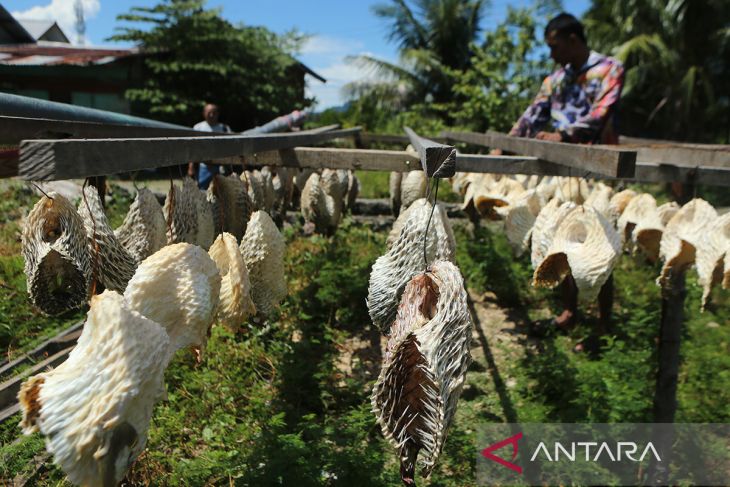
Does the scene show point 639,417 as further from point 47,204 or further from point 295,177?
point 295,177

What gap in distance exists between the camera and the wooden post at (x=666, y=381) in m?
2.89

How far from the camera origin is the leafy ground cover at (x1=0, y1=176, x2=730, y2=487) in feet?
9.11

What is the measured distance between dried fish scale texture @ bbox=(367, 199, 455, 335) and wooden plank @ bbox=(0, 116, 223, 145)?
1.17 m

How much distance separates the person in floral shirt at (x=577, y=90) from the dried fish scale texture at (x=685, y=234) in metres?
0.97

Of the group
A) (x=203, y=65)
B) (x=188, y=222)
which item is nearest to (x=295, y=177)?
(x=188, y=222)

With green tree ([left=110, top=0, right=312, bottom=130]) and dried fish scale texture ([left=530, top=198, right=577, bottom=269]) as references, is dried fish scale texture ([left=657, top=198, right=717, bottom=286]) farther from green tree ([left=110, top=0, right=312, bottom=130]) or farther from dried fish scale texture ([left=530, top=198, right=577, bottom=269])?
green tree ([left=110, top=0, right=312, bottom=130])

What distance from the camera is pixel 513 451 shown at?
3270mm

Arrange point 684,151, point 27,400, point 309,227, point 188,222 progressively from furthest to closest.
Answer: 1. point 309,227
2. point 684,151
3. point 188,222
4. point 27,400

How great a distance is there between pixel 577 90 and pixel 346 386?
9.32 feet

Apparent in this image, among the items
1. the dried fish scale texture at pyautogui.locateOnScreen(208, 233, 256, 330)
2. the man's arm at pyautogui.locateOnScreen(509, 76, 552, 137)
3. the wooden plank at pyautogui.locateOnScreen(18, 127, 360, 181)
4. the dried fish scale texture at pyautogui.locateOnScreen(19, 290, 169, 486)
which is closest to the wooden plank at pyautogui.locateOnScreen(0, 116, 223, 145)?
the wooden plank at pyautogui.locateOnScreen(18, 127, 360, 181)

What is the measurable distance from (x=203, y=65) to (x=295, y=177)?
441 inches

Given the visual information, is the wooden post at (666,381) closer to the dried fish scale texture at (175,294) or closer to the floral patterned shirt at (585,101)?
the floral patterned shirt at (585,101)

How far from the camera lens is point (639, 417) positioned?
3.37 m

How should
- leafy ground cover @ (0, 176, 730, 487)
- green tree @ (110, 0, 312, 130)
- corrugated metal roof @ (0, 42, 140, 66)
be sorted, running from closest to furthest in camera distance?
1. leafy ground cover @ (0, 176, 730, 487)
2. corrugated metal roof @ (0, 42, 140, 66)
3. green tree @ (110, 0, 312, 130)
